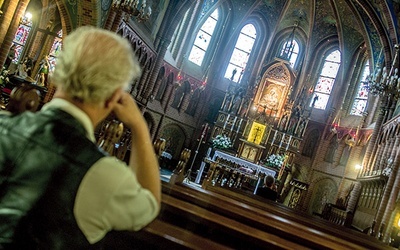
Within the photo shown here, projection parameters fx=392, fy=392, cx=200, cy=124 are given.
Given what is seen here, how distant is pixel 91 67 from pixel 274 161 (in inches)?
720

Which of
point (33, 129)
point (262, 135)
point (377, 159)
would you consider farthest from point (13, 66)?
point (33, 129)

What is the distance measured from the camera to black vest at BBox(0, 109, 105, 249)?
47.8 inches

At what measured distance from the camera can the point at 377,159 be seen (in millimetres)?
16984

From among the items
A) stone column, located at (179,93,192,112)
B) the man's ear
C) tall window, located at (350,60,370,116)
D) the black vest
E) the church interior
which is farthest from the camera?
stone column, located at (179,93,192,112)

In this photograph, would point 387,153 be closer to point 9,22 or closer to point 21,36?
point 9,22

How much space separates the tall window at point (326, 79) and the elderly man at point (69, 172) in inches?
919

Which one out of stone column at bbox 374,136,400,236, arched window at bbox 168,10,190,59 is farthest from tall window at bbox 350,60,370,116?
arched window at bbox 168,10,190,59

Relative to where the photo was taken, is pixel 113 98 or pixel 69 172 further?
pixel 113 98

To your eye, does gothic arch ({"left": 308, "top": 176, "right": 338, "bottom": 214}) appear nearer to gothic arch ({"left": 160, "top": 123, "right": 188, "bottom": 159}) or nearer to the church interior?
the church interior

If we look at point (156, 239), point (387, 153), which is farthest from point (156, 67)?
point (156, 239)

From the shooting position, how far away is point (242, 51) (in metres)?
24.3

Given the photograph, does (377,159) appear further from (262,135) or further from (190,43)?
(190,43)

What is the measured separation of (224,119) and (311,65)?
23.2 ft

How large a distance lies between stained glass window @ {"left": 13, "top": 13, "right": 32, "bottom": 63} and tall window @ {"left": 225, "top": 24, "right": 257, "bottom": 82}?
11335mm
